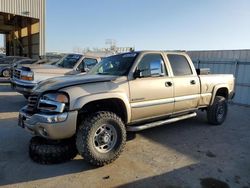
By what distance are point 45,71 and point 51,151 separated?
4717mm

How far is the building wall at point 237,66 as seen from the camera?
1010cm

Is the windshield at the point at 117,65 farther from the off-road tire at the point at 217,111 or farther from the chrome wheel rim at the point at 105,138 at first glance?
the off-road tire at the point at 217,111

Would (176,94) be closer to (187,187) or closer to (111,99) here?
(111,99)

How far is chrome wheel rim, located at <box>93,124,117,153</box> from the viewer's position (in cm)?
388

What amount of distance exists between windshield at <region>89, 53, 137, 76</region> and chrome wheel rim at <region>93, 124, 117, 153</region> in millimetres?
1079

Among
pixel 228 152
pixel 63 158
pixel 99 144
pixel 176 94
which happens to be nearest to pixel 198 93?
pixel 176 94

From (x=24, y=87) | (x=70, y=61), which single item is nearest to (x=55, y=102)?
(x=24, y=87)

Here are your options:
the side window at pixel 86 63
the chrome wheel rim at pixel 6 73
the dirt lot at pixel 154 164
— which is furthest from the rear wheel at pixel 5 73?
the dirt lot at pixel 154 164

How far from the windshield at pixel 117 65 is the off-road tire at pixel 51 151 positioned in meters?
1.61

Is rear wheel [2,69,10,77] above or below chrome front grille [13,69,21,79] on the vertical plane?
below

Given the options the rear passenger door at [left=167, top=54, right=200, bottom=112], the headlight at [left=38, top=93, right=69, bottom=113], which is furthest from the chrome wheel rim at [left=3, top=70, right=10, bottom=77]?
the headlight at [left=38, top=93, right=69, bottom=113]

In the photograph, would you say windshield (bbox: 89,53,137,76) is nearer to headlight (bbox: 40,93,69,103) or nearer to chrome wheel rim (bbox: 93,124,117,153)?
chrome wheel rim (bbox: 93,124,117,153)

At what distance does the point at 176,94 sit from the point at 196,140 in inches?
44.6

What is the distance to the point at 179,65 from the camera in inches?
215
